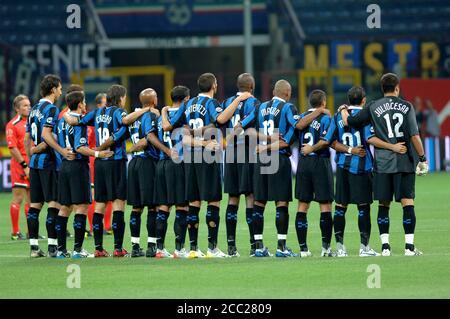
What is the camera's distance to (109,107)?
15062 millimetres

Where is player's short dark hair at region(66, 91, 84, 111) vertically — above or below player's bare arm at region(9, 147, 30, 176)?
above

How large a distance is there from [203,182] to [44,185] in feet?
6.81

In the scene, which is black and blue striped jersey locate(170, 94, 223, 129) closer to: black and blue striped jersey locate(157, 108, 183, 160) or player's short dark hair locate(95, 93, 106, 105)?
black and blue striped jersey locate(157, 108, 183, 160)

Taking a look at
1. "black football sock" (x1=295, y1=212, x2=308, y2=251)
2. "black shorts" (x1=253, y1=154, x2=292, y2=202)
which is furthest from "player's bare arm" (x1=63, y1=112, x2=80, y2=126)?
"black football sock" (x1=295, y1=212, x2=308, y2=251)

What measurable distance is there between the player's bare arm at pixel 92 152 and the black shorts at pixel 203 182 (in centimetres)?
98

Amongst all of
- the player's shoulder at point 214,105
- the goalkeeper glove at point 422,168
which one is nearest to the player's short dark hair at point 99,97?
the player's shoulder at point 214,105

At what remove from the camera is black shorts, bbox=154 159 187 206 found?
583 inches

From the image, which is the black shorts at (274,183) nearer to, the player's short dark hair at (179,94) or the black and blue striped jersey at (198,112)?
the black and blue striped jersey at (198,112)

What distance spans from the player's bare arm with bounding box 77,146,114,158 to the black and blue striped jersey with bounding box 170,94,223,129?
88 centimetres

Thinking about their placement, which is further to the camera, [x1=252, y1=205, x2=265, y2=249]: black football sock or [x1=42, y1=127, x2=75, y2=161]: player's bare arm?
[x1=42, y1=127, x2=75, y2=161]: player's bare arm
